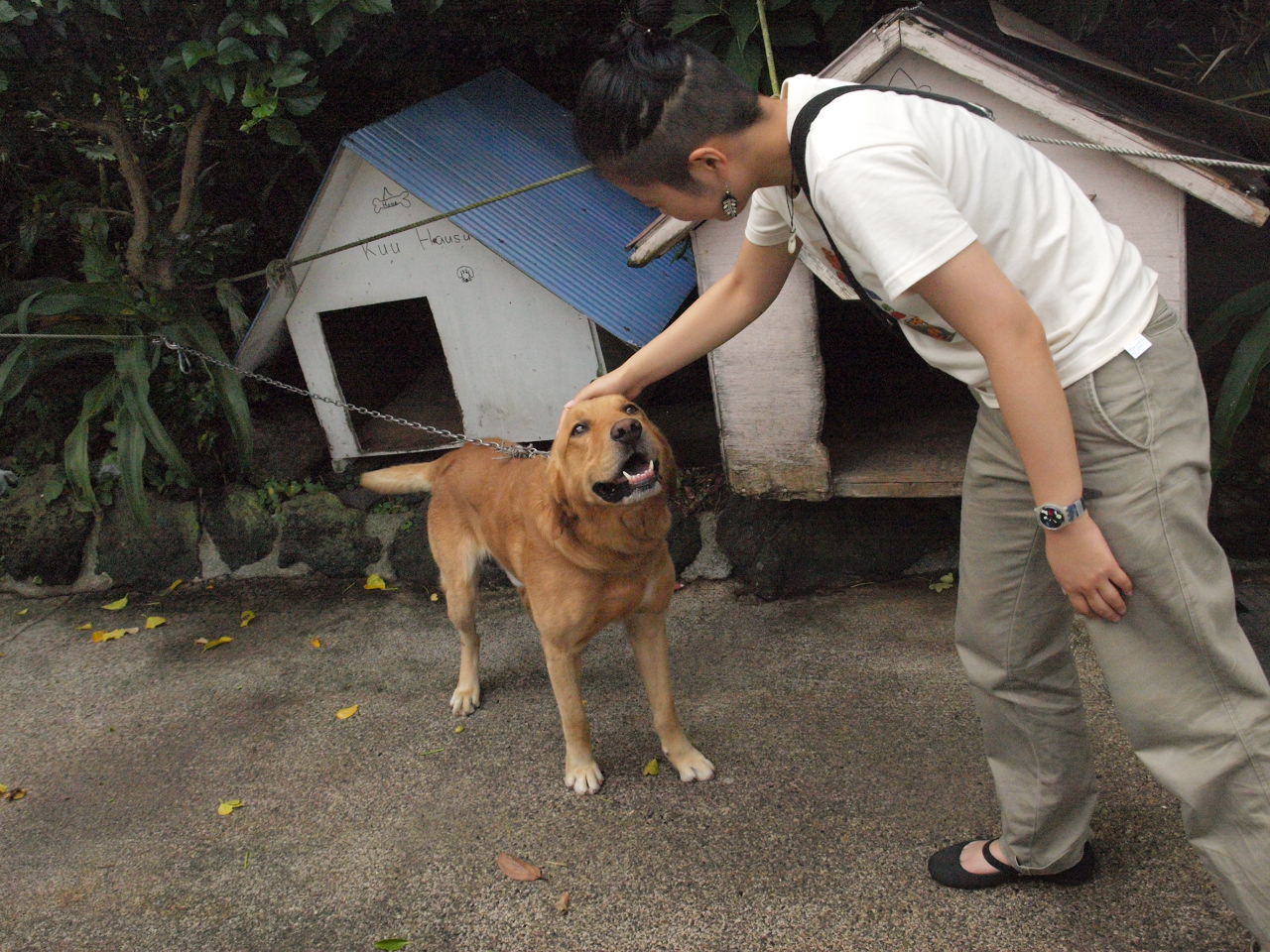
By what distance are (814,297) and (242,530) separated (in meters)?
3.25

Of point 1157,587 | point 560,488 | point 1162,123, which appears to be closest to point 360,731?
point 560,488

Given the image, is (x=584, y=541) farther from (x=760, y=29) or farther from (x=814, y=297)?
(x=760, y=29)

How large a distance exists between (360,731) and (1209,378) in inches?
141

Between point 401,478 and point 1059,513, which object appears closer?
point 1059,513

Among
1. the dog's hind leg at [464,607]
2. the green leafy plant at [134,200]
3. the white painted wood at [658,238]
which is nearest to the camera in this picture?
the white painted wood at [658,238]

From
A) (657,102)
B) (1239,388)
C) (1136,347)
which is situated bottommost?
(1239,388)

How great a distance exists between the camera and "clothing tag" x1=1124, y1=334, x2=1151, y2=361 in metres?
1.61

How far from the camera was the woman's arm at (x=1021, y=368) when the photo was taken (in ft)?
4.63

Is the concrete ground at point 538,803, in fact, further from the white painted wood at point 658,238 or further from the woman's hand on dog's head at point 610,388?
the white painted wood at point 658,238

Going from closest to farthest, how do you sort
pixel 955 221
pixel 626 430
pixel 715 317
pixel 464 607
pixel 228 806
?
1. pixel 955 221
2. pixel 715 317
3. pixel 626 430
4. pixel 228 806
5. pixel 464 607

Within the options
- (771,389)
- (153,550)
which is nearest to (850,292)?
(771,389)

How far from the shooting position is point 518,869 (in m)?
2.65

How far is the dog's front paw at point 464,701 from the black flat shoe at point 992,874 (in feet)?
5.86

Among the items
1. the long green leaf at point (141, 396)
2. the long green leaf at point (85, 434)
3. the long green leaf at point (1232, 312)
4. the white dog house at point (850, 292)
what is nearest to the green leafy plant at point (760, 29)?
the white dog house at point (850, 292)
